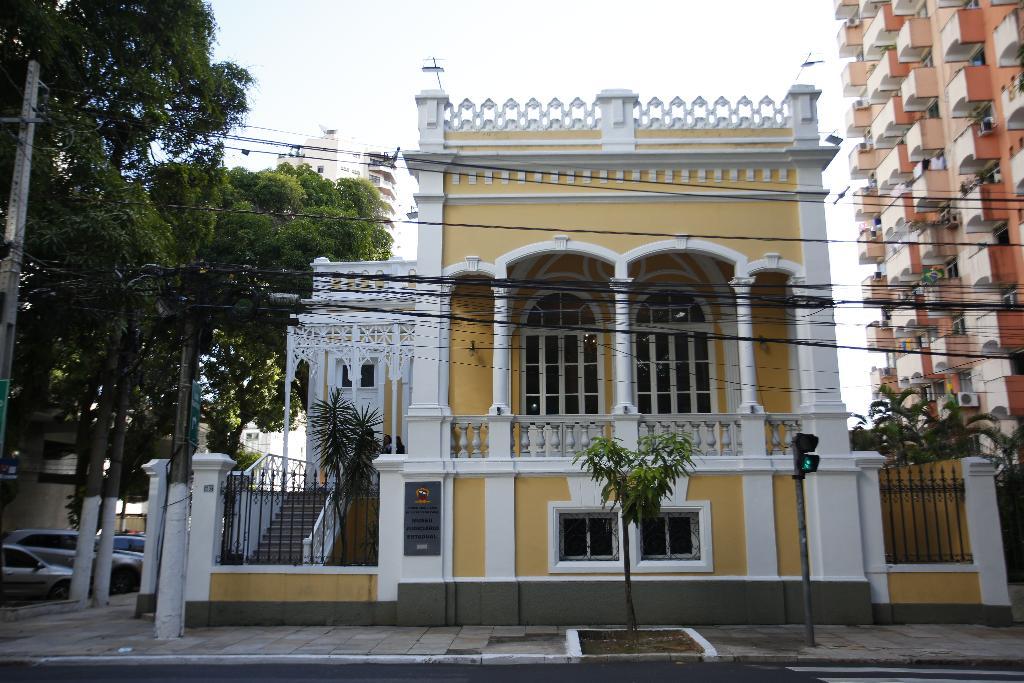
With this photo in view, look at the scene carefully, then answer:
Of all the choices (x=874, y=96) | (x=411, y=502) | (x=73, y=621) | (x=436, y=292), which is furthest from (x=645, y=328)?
(x=874, y=96)

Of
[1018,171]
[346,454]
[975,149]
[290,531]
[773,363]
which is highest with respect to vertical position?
[975,149]

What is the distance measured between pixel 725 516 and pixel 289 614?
23.0 feet

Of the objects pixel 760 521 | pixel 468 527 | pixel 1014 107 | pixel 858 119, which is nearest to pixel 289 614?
pixel 468 527

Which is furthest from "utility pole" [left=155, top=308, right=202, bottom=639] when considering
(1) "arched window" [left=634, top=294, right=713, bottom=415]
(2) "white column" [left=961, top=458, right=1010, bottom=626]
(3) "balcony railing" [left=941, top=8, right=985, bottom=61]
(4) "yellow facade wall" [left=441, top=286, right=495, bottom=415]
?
(3) "balcony railing" [left=941, top=8, right=985, bottom=61]

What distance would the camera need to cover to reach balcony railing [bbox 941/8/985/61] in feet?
88.9

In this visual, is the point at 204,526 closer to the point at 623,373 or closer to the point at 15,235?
the point at 15,235

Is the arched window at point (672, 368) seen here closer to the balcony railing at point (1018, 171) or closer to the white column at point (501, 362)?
A: the white column at point (501, 362)

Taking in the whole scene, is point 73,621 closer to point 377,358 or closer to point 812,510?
point 377,358

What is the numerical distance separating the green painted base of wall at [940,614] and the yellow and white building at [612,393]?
32 millimetres

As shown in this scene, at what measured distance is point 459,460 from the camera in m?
14.2

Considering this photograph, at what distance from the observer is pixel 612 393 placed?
54.2 feet

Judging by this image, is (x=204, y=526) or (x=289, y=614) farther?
(x=204, y=526)

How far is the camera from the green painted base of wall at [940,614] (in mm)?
13492

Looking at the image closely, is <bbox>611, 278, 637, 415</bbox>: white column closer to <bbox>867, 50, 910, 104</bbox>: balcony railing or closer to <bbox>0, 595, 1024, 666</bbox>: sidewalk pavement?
<bbox>0, 595, 1024, 666</bbox>: sidewalk pavement
